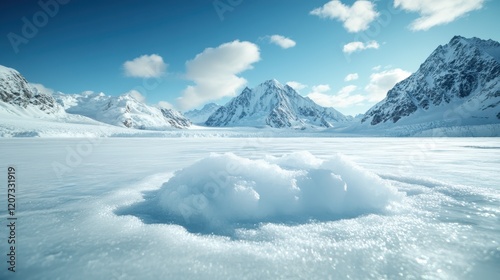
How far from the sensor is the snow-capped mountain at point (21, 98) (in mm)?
96125

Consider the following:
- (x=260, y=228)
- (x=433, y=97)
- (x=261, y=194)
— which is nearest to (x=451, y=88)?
(x=433, y=97)

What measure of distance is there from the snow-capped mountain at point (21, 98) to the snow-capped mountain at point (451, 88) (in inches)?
6788

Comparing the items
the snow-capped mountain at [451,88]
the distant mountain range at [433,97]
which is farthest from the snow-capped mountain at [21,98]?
the snow-capped mountain at [451,88]

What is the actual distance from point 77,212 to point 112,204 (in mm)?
475

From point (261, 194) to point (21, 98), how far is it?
5720 inches

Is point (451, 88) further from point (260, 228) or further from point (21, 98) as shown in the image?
point (21, 98)

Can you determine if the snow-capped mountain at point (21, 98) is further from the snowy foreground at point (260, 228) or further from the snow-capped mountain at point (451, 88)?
the snow-capped mountain at point (451, 88)

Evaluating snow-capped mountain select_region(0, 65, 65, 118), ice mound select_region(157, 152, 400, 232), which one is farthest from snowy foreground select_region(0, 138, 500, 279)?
snow-capped mountain select_region(0, 65, 65, 118)

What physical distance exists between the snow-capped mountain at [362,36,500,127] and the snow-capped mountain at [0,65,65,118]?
17242cm

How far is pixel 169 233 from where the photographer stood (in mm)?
2717

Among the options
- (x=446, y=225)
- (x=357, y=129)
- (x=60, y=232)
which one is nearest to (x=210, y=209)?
(x=60, y=232)

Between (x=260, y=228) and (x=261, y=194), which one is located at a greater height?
(x=261, y=194)

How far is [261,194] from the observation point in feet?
11.9

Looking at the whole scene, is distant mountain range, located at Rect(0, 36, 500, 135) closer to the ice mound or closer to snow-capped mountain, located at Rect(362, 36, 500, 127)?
snow-capped mountain, located at Rect(362, 36, 500, 127)
